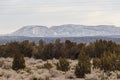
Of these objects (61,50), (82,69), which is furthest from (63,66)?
(61,50)

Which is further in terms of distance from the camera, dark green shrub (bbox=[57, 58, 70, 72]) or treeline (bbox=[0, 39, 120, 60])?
treeline (bbox=[0, 39, 120, 60])

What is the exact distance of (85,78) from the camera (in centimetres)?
2644

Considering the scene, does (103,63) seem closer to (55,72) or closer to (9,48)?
(55,72)

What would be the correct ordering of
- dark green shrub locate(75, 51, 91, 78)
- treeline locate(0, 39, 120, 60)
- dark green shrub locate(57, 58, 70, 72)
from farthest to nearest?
treeline locate(0, 39, 120, 60)
dark green shrub locate(57, 58, 70, 72)
dark green shrub locate(75, 51, 91, 78)

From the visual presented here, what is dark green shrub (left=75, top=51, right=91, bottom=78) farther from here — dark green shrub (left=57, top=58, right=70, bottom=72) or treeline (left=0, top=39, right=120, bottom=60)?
treeline (left=0, top=39, right=120, bottom=60)

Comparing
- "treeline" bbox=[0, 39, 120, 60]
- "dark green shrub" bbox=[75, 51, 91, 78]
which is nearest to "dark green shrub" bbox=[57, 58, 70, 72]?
"dark green shrub" bbox=[75, 51, 91, 78]

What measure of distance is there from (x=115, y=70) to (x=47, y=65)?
252 inches

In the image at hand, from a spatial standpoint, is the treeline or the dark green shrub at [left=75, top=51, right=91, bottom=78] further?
the treeline

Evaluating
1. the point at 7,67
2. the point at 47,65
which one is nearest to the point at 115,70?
the point at 47,65

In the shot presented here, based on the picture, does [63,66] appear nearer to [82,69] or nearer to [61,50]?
[82,69]

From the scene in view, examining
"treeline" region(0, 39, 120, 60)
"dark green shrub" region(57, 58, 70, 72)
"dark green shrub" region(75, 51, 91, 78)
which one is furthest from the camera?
"treeline" region(0, 39, 120, 60)

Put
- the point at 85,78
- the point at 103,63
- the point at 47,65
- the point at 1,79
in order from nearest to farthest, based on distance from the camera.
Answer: the point at 1,79, the point at 85,78, the point at 103,63, the point at 47,65

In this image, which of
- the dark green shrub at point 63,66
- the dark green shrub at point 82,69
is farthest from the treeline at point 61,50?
the dark green shrub at point 82,69

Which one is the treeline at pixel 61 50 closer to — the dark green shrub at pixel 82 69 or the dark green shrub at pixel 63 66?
the dark green shrub at pixel 63 66
